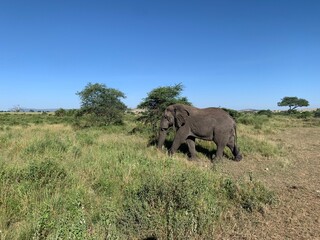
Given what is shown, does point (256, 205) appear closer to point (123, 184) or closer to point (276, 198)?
point (276, 198)

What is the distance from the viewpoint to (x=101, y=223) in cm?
371

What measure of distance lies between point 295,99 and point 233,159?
2905 inches

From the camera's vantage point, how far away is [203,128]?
388 inches

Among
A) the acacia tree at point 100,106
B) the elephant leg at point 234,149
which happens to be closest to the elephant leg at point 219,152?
the elephant leg at point 234,149

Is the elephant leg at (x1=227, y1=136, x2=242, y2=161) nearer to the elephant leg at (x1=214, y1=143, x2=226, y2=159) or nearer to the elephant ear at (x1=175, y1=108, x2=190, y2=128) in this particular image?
the elephant leg at (x1=214, y1=143, x2=226, y2=159)

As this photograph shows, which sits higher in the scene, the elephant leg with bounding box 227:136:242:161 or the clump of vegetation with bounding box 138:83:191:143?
the clump of vegetation with bounding box 138:83:191:143

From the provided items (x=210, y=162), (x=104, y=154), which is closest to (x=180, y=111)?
(x=210, y=162)

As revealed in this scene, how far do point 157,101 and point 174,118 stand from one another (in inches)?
Result: 238

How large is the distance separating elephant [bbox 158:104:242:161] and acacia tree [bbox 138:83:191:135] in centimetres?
536

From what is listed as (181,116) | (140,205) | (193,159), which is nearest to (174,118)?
(181,116)

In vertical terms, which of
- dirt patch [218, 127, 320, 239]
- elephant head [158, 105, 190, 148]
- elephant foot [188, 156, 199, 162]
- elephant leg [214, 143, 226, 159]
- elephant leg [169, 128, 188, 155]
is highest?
elephant head [158, 105, 190, 148]

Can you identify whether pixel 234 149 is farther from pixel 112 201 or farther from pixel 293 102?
pixel 293 102

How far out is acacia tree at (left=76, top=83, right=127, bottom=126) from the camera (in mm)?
23734

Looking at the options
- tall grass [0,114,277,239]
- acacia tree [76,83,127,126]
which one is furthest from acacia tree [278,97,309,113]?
tall grass [0,114,277,239]
